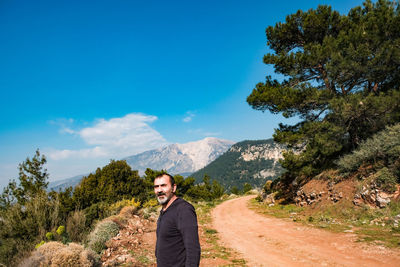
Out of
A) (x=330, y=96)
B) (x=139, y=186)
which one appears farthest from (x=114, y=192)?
(x=330, y=96)

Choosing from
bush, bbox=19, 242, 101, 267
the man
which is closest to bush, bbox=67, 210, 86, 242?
bush, bbox=19, 242, 101, 267

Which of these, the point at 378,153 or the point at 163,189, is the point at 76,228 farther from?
the point at 378,153

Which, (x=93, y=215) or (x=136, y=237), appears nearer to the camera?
(x=136, y=237)

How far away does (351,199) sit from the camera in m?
11.2

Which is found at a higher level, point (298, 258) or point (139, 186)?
point (139, 186)

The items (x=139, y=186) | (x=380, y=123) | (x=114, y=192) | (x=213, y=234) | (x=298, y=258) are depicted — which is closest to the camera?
(x=298, y=258)

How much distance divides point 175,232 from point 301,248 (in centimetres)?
688

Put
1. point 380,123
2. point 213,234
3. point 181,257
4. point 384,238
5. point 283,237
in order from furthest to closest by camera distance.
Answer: point 380,123
point 213,234
point 283,237
point 384,238
point 181,257

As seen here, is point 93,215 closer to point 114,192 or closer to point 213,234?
point 114,192

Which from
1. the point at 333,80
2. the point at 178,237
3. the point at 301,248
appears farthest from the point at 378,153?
the point at 178,237

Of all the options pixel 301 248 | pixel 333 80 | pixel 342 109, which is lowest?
pixel 301 248

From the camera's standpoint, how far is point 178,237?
8.33ft

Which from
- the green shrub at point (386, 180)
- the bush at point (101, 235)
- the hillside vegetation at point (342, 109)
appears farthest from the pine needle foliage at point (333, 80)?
the bush at point (101, 235)

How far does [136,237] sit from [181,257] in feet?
25.4
